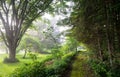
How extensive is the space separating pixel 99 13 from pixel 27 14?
50.1 feet

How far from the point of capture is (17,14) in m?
24.0

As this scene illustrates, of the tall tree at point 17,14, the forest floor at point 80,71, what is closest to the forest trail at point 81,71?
the forest floor at point 80,71

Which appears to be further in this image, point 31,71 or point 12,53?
point 12,53

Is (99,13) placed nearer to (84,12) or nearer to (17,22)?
(84,12)

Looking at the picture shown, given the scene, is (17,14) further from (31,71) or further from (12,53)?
(31,71)

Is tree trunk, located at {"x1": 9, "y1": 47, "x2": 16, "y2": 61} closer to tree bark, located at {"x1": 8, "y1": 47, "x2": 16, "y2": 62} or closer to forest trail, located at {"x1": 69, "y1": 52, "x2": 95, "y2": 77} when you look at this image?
tree bark, located at {"x1": 8, "y1": 47, "x2": 16, "y2": 62}

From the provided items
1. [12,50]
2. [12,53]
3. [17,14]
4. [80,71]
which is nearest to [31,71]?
[80,71]

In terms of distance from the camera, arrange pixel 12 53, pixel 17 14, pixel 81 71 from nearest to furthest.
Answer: pixel 81 71 → pixel 17 14 → pixel 12 53

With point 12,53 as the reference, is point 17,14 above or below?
above

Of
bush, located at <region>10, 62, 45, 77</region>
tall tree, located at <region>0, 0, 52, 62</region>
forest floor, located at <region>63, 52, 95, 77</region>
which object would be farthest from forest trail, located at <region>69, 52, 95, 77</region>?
tall tree, located at <region>0, 0, 52, 62</region>

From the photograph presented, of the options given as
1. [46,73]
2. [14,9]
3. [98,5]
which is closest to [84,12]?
[98,5]

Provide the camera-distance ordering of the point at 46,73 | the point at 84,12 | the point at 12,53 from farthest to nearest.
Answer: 1. the point at 12,53
2. the point at 84,12
3. the point at 46,73

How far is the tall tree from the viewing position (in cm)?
2373

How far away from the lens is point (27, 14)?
24688 mm
